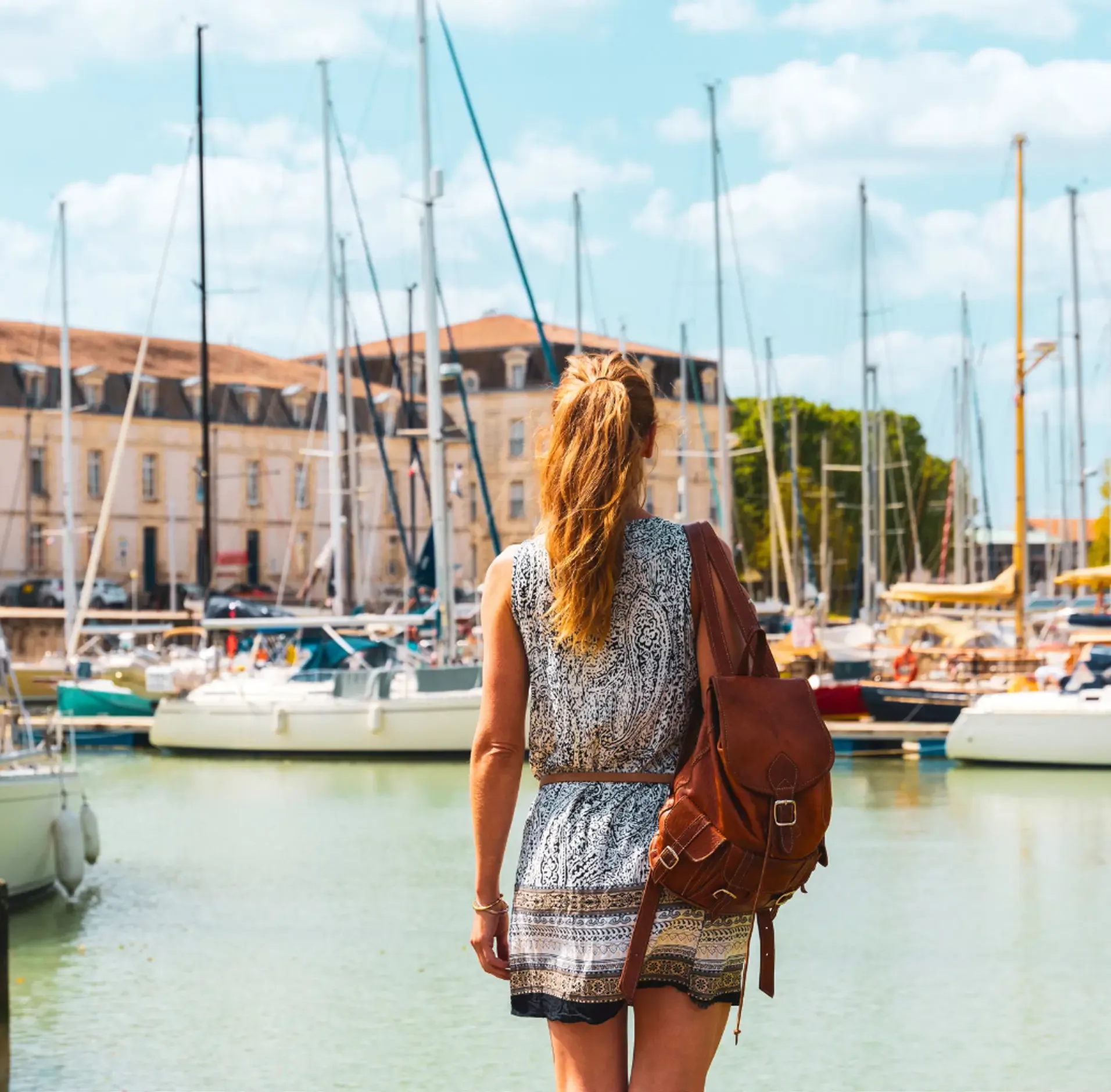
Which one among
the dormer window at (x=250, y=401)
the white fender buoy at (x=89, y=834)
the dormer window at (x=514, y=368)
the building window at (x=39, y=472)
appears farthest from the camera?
the dormer window at (x=514, y=368)

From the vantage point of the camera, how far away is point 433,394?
3017cm

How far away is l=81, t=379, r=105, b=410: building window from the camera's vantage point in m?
77.0

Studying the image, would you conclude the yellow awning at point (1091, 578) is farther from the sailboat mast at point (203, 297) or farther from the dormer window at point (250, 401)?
the dormer window at point (250, 401)

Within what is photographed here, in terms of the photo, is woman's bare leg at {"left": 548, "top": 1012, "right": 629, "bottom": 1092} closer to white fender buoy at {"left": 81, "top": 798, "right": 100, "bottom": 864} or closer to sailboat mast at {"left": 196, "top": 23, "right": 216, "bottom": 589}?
white fender buoy at {"left": 81, "top": 798, "right": 100, "bottom": 864}

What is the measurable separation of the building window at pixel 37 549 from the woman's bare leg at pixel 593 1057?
70.7 metres

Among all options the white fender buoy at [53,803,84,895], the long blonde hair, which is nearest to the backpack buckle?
the long blonde hair

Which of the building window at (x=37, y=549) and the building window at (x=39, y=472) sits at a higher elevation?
the building window at (x=39, y=472)

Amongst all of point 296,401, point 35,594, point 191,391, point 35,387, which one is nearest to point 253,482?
point 296,401

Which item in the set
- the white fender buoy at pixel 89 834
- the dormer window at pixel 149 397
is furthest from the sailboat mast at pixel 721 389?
the dormer window at pixel 149 397

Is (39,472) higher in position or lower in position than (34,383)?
lower

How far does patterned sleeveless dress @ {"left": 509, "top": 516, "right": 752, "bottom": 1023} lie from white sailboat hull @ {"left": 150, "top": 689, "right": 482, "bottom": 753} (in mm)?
25155

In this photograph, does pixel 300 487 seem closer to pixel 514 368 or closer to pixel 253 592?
pixel 253 592

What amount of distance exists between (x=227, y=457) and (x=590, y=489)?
256ft

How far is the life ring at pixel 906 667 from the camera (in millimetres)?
31953
